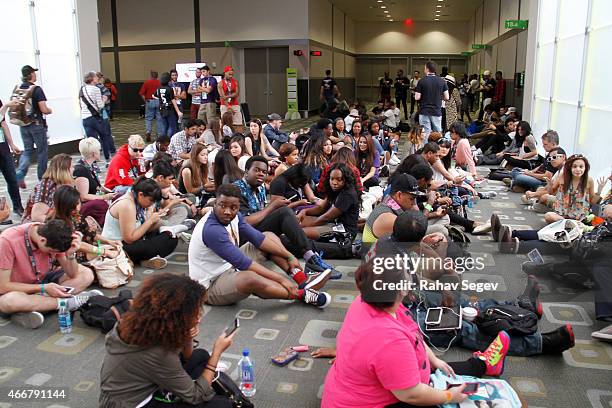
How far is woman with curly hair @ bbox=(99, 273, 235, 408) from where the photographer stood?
7.41ft

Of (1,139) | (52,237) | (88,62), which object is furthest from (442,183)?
(88,62)

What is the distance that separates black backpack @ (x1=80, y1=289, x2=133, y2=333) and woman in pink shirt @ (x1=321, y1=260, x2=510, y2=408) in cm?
194

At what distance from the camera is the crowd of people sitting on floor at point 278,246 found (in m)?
2.29

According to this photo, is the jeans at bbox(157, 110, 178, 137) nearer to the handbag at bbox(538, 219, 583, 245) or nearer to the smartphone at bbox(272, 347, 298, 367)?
the handbag at bbox(538, 219, 583, 245)

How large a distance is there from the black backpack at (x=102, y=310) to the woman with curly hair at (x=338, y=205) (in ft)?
7.68

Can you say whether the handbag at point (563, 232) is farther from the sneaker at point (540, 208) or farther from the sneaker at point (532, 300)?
the sneaker at point (540, 208)

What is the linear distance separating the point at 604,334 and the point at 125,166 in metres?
5.64

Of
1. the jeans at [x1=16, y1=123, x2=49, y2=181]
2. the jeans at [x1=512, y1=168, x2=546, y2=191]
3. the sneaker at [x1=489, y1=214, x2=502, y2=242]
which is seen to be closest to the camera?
the sneaker at [x1=489, y1=214, x2=502, y2=242]

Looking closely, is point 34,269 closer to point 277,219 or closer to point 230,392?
point 230,392

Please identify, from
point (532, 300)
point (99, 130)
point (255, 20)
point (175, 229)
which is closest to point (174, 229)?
point (175, 229)

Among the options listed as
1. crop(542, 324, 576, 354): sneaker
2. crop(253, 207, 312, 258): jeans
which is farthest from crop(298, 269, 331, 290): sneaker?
crop(542, 324, 576, 354): sneaker

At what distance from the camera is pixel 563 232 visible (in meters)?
5.12

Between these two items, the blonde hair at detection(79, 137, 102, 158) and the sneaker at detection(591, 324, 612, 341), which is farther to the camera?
the blonde hair at detection(79, 137, 102, 158)

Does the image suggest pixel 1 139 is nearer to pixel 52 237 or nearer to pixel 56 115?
pixel 52 237
